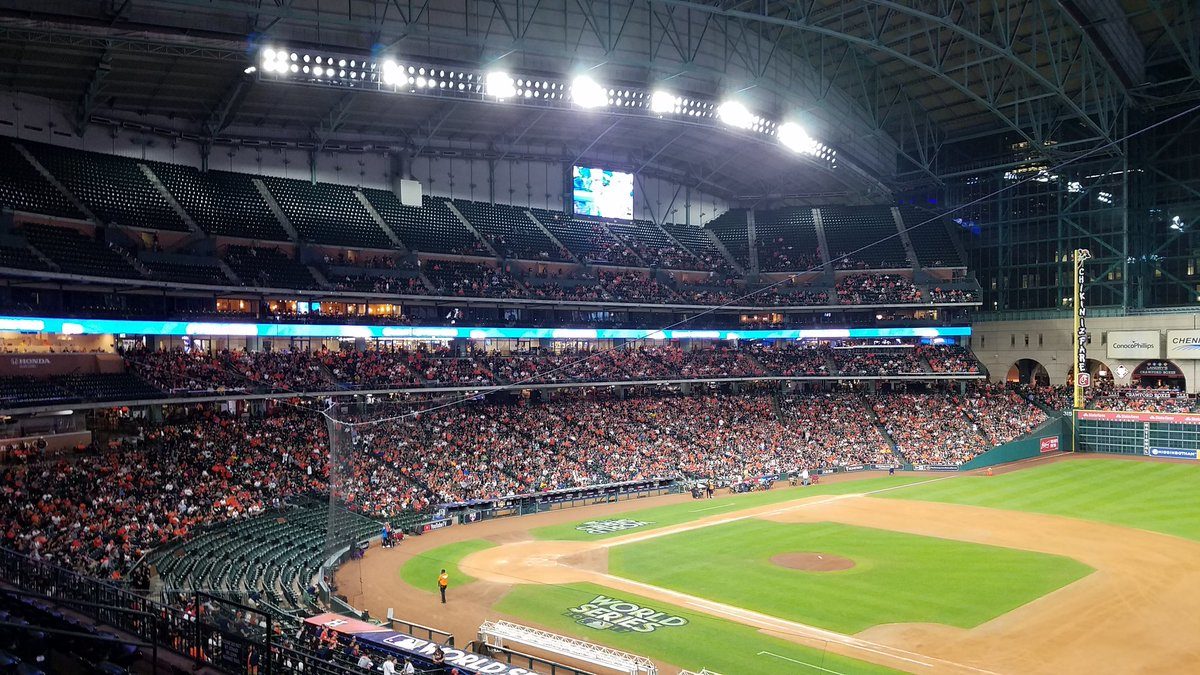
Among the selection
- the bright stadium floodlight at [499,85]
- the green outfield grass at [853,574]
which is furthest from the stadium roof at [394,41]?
the green outfield grass at [853,574]

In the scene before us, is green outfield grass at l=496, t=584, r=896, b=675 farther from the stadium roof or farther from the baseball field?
the stadium roof

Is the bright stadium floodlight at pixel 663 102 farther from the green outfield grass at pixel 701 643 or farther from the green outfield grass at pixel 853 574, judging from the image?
the green outfield grass at pixel 701 643

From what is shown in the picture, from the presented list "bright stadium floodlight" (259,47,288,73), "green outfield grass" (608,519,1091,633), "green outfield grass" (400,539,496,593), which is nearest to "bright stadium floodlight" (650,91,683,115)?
"bright stadium floodlight" (259,47,288,73)

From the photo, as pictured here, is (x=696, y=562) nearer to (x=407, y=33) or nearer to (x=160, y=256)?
(x=407, y=33)

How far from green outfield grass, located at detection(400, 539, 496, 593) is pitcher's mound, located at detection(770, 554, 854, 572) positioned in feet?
38.2

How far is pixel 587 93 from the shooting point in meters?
43.8

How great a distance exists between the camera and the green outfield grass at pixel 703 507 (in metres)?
37.2

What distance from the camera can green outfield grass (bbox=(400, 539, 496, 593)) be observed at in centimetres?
2908

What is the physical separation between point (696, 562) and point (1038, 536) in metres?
15.6

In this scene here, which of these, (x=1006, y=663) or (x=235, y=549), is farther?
(x=235, y=549)

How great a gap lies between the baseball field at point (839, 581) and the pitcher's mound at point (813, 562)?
0.38ft

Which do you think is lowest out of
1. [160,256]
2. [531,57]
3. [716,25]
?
[160,256]

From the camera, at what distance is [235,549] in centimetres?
2844

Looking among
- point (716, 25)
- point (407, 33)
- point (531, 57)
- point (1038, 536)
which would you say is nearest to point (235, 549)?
point (407, 33)
